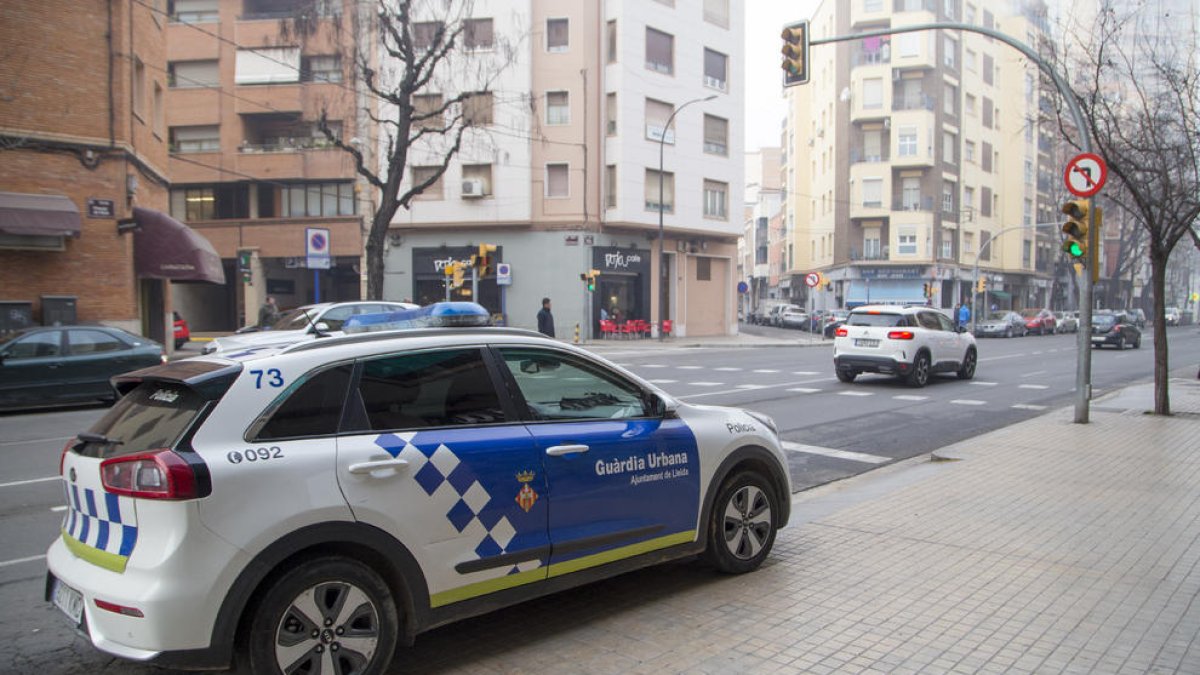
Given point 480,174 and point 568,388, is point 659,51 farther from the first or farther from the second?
point 568,388

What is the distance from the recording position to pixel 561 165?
3675 centimetres

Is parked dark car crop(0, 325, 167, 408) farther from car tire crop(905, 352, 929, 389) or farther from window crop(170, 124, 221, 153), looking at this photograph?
window crop(170, 124, 221, 153)

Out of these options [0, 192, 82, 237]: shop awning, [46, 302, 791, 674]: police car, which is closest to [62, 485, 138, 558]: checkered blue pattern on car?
[46, 302, 791, 674]: police car

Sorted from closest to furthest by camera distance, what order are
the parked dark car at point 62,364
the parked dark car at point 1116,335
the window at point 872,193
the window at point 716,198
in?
the parked dark car at point 62,364 → the parked dark car at point 1116,335 → the window at point 716,198 → the window at point 872,193

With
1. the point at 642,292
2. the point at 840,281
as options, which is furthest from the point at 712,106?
the point at 840,281

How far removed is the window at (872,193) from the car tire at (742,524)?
54028mm

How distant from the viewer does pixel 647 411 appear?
15.2 feet

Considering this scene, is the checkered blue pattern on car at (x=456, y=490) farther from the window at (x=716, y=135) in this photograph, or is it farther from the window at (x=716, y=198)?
the window at (x=716, y=135)

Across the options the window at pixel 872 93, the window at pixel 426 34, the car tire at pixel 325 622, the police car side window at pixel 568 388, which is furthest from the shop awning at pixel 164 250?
the window at pixel 872 93

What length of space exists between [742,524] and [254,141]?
131 feet

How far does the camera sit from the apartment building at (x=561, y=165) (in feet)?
119

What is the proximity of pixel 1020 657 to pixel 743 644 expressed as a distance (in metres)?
1.30

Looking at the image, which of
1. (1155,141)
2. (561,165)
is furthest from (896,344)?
(561,165)

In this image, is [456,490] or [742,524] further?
[742,524]
